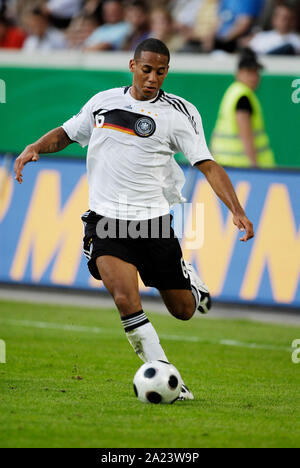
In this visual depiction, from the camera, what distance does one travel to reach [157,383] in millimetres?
6695

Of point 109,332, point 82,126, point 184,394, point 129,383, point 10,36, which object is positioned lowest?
point 109,332

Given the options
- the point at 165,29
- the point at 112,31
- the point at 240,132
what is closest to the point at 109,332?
the point at 240,132

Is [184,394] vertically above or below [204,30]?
below

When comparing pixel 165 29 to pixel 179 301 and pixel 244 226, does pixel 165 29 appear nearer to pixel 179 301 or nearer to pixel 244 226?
pixel 179 301

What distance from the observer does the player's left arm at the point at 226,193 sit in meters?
6.76

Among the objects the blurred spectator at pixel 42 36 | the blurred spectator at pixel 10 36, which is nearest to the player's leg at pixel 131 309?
the blurred spectator at pixel 42 36

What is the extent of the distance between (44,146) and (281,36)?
9002mm

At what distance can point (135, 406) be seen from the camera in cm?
671

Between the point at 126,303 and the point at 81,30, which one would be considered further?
the point at 81,30

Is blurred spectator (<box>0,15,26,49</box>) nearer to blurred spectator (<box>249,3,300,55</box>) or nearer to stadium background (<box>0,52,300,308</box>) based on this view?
stadium background (<box>0,52,300,308</box>)

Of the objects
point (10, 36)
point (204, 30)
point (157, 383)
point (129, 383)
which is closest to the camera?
point (157, 383)

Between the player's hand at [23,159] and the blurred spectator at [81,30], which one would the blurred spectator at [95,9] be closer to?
the blurred spectator at [81,30]

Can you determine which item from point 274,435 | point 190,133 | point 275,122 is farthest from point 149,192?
point 275,122

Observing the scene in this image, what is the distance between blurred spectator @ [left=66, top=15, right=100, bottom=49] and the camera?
58.9ft
